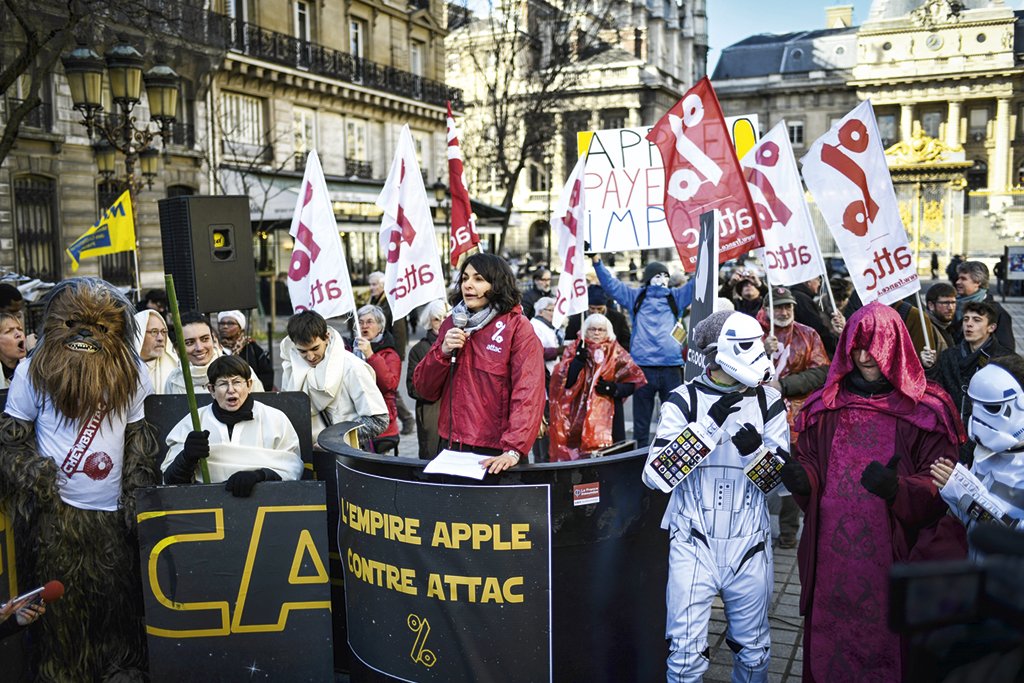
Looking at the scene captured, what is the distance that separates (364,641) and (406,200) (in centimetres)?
305

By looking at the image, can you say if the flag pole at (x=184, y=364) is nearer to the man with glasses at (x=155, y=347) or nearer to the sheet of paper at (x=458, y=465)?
the sheet of paper at (x=458, y=465)

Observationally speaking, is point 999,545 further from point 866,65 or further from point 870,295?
point 866,65

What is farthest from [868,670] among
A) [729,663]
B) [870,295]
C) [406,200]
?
[406,200]

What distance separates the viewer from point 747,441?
360 centimetres

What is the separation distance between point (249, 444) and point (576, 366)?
119 inches

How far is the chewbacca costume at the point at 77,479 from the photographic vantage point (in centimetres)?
402

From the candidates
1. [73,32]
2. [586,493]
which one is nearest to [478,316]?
[586,493]

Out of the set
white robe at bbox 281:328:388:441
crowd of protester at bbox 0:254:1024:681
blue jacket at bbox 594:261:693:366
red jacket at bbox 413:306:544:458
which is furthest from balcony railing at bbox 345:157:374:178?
red jacket at bbox 413:306:544:458

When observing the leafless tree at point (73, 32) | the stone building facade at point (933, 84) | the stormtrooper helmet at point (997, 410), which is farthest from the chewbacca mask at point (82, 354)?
the stone building facade at point (933, 84)

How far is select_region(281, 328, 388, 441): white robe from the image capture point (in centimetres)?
521

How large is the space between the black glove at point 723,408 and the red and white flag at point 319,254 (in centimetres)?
305

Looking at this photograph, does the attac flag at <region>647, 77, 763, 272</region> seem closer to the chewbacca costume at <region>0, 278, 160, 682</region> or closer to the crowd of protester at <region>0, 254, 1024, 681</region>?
the crowd of protester at <region>0, 254, 1024, 681</region>

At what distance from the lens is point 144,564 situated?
4.05m

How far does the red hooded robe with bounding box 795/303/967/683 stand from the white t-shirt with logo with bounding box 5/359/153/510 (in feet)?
9.78
